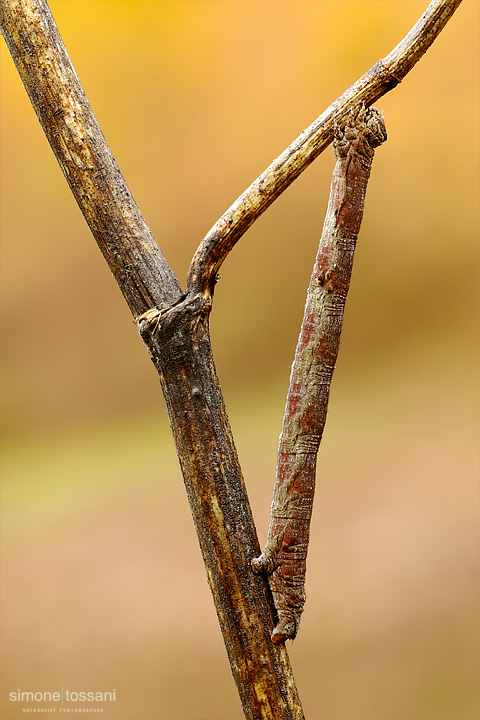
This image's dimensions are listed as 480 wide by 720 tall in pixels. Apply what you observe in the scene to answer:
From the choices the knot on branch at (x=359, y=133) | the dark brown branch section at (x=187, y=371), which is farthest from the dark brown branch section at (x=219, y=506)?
the knot on branch at (x=359, y=133)

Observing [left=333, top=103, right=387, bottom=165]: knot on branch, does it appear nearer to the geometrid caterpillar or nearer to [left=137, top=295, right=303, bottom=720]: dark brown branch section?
the geometrid caterpillar

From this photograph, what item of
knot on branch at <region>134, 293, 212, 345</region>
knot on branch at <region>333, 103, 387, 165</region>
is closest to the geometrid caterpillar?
knot on branch at <region>333, 103, 387, 165</region>

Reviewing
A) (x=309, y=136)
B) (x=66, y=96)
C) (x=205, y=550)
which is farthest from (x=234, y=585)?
(x=66, y=96)

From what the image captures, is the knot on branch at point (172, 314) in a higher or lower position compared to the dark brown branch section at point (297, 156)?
lower

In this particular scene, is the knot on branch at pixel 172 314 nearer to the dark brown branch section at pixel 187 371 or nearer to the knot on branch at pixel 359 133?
the dark brown branch section at pixel 187 371

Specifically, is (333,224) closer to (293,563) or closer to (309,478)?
(309,478)
